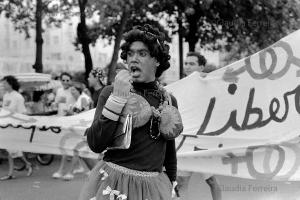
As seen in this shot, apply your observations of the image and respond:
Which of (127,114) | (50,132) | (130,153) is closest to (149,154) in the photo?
(130,153)

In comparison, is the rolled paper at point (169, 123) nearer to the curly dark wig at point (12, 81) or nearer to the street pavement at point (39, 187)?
the street pavement at point (39, 187)

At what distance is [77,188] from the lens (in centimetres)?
791

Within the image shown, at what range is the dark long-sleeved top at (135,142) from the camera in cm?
256

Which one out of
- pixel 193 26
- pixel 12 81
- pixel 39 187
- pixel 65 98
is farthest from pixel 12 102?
pixel 193 26

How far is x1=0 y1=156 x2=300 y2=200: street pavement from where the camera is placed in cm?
559

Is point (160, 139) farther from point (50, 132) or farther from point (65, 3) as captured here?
point (65, 3)

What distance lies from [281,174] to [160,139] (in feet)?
9.08

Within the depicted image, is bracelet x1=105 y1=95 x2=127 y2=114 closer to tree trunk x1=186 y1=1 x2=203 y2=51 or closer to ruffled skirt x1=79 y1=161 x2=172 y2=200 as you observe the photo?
ruffled skirt x1=79 y1=161 x2=172 y2=200

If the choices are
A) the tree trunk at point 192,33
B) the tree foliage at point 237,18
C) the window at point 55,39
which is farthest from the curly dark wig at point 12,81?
the window at point 55,39

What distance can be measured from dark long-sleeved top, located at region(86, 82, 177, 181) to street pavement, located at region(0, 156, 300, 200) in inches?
115

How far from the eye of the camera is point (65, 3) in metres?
18.1

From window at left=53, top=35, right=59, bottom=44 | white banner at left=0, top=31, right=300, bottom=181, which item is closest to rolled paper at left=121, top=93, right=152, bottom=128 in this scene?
white banner at left=0, top=31, right=300, bottom=181

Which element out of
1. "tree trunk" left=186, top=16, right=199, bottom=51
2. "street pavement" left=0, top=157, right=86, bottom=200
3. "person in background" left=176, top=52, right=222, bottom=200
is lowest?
"street pavement" left=0, top=157, right=86, bottom=200

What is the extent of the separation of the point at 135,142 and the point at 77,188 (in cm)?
537
